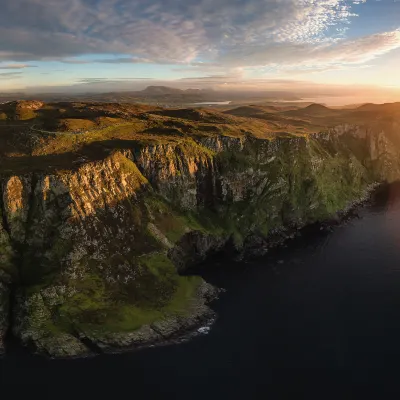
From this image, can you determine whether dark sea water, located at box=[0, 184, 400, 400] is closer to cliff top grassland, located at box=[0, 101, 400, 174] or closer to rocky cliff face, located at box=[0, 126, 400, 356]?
rocky cliff face, located at box=[0, 126, 400, 356]

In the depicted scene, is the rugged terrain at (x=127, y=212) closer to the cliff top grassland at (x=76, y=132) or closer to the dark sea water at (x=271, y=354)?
the cliff top grassland at (x=76, y=132)

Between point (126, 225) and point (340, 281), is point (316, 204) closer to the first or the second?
point (340, 281)

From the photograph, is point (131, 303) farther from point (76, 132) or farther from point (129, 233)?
point (76, 132)

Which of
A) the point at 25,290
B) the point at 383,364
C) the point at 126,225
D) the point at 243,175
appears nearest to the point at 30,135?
the point at 126,225

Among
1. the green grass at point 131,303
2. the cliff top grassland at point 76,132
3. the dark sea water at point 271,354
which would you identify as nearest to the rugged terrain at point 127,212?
the green grass at point 131,303

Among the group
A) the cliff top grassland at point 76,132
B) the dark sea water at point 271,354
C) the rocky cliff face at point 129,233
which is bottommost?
the dark sea water at point 271,354

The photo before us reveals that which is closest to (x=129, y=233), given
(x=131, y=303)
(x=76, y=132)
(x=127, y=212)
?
(x=127, y=212)
